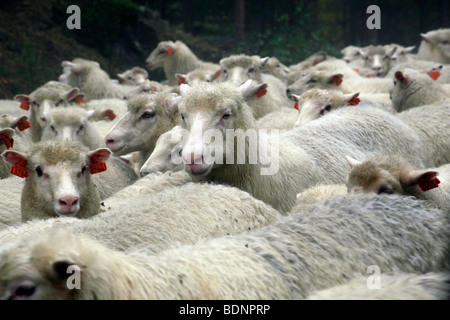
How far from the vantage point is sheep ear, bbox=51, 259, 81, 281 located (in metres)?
2.63

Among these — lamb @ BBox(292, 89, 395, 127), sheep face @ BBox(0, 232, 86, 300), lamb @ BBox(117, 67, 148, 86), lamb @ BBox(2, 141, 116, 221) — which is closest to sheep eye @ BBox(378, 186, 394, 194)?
lamb @ BBox(2, 141, 116, 221)

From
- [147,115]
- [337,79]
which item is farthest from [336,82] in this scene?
[147,115]

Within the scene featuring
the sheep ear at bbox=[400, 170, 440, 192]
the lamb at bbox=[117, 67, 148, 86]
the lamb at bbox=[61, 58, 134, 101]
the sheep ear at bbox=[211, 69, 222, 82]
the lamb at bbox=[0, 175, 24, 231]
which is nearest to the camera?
the sheep ear at bbox=[400, 170, 440, 192]

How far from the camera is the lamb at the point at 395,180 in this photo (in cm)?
432

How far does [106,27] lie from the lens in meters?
16.2

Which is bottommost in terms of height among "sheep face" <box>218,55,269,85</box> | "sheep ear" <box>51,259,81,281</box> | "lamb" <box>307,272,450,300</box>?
"lamb" <box>307,272,450,300</box>

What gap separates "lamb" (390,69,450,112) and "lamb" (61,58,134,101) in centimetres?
507

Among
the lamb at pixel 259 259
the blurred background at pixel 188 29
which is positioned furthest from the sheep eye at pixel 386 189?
the blurred background at pixel 188 29

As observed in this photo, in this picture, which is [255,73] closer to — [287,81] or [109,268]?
[287,81]

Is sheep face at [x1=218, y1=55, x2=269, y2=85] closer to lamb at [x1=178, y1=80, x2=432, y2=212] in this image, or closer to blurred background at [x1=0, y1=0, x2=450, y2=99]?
lamb at [x1=178, y1=80, x2=432, y2=212]

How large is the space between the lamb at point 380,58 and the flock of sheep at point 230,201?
440 cm

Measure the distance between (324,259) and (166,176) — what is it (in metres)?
2.34

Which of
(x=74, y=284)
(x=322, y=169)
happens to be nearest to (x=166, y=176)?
(x=322, y=169)

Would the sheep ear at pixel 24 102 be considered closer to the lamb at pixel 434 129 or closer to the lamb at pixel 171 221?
the lamb at pixel 171 221
